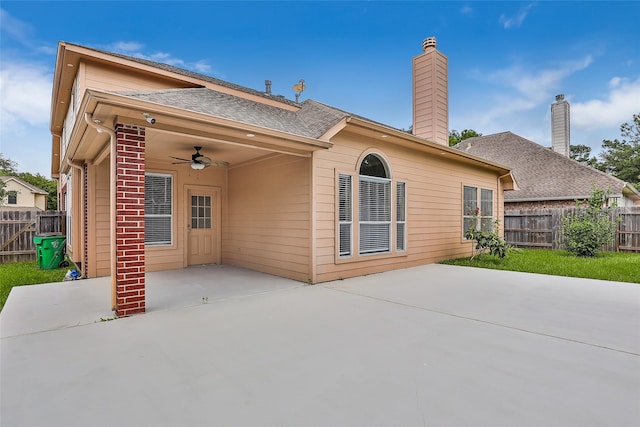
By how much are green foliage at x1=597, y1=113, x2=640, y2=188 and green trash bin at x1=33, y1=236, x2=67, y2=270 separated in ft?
105

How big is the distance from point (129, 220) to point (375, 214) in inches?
184

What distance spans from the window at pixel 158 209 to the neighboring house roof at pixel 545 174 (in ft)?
43.7

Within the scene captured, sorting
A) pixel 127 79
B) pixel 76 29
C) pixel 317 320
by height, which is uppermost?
pixel 76 29

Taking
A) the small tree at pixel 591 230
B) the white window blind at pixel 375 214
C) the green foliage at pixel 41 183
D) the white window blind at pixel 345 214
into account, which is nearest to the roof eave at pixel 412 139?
the white window blind at pixel 375 214

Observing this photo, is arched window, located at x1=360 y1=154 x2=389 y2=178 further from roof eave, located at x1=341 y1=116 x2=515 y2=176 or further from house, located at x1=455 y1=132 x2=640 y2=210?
house, located at x1=455 y1=132 x2=640 y2=210

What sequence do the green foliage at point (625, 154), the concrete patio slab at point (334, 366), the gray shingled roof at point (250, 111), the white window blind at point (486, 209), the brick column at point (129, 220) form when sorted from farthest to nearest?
1. the green foliage at point (625, 154)
2. the white window blind at point (486, 209)
3. the gray shingled roof at point (250, 111)
4. the brick column at point (129, 220)
5. the concrete patio slab at point (334, 366)

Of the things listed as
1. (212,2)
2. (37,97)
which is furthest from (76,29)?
(212,2)

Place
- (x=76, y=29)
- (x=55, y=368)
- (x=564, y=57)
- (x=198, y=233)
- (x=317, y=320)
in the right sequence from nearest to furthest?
(x=55, y=368) < (x=317, y=320) < (x=198, y=233) < (x=76, y=29) < (x=564, y=57)

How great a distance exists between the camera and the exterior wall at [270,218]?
612 centimetres

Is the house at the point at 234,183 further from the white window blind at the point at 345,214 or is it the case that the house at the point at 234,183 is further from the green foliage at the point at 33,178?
the green foliage at the point at 33,178

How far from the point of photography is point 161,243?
23.9ft

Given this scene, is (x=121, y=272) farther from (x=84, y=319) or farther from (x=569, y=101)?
(x=569, y=101)

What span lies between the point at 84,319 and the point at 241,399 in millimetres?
2858

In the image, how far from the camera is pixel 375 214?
7082 mm
